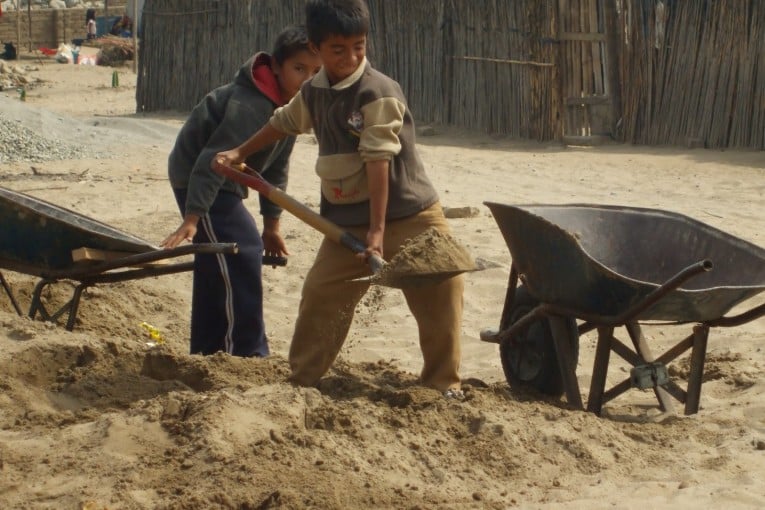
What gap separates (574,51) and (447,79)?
6.92ft

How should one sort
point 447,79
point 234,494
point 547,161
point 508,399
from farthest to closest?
point 447,79 → point 547,161 → point 508,399 → point 234,494

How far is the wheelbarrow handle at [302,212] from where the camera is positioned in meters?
4.12

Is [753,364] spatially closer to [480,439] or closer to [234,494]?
[480,439]

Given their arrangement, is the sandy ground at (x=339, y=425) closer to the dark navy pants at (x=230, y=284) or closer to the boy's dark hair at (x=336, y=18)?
the dark navy pants at (x=230, y=284)

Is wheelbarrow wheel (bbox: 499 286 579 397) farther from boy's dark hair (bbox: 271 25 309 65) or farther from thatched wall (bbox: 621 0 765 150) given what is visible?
thatched wall (bbox: 621 0 765 150)

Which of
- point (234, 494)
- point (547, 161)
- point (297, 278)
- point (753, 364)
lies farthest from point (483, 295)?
point (547, 161)

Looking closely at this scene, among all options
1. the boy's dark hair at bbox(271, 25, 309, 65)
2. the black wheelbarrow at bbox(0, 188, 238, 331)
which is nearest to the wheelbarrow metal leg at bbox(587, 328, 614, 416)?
the boy's dark hair at bbox(271, 25, 309, 65)

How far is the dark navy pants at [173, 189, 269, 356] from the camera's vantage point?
203 inches

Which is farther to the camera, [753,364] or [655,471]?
[753,364]

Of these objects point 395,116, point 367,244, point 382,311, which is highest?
point 395,116

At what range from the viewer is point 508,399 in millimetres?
4348

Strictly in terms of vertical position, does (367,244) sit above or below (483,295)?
above

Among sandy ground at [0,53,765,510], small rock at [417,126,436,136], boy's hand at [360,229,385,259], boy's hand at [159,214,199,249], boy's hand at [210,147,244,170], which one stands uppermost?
boy's hand at [210,147,244,170]

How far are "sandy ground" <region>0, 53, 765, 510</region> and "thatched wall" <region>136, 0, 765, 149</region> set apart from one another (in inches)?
228
